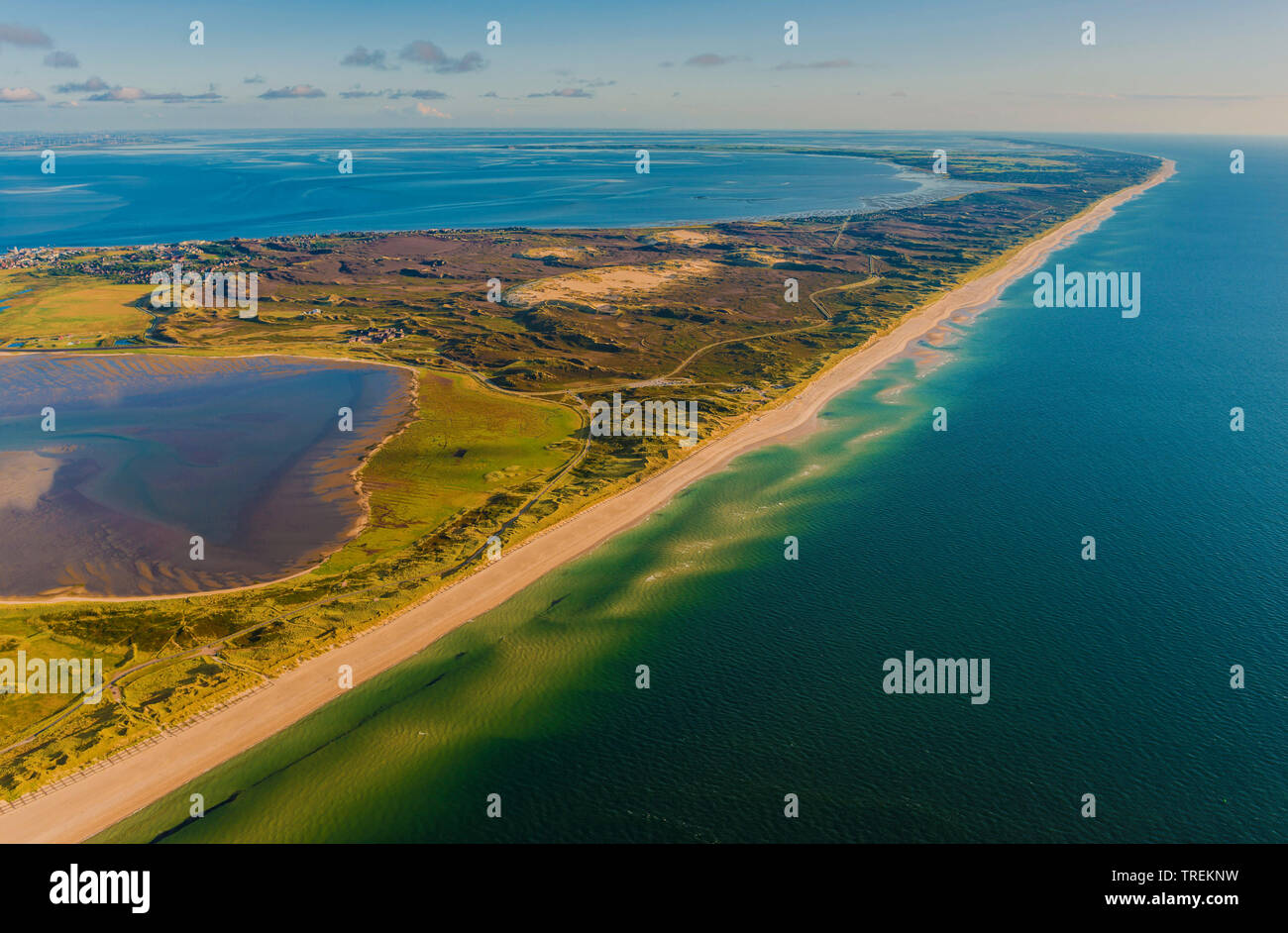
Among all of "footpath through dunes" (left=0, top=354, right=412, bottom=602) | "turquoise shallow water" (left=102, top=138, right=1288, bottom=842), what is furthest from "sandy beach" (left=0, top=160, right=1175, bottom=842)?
"footpath through dunes" (left=0, top=354, right=412, bottom=602)

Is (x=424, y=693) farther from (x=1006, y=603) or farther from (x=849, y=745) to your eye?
(x=1006, y=603)

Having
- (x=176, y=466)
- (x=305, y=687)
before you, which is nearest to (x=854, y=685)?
(x=305, y=687)

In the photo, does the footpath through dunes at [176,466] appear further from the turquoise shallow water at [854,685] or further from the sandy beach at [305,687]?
the turquoise shallow water at [854,685]

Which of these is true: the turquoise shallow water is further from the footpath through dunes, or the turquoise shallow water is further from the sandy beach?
the footpath through dunes

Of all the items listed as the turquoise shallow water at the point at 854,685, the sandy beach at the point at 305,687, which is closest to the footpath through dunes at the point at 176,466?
the sandy beach at the point at 305,687

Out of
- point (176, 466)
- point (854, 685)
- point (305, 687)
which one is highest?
point (176, 466)

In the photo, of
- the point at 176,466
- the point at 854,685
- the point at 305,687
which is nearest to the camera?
the point at 854,685

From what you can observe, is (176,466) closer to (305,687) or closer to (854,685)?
(305,687)
